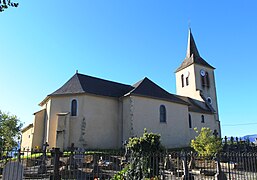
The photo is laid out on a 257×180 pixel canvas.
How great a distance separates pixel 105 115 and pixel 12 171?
51.4ft

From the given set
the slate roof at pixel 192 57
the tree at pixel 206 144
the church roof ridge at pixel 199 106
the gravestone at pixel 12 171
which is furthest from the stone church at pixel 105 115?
the gravestone at pixel 12 171

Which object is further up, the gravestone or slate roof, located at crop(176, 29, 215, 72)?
slate roof, located at crop(176, 29, 215, 72)

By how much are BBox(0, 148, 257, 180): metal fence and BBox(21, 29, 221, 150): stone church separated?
6.76 meters

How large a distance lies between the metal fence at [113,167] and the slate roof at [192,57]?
22523 mm

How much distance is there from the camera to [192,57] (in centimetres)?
3662

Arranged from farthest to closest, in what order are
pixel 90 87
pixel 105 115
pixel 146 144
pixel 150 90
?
1. pixel 150 90
2. pixel 90 87
3. pixel 105 115
4. pixel 146 144

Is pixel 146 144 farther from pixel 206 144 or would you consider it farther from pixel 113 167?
pixel 206 144

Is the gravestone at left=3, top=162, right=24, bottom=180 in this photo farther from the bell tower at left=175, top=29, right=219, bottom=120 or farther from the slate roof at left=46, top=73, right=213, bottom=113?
the bell tower at left=175, top=29, right=219, bottom=120

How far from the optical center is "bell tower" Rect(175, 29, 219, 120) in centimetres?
3478

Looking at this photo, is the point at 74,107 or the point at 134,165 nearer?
the point at 134,165

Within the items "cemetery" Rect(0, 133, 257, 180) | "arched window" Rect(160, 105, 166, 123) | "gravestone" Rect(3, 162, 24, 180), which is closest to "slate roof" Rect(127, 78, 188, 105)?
"arched window" Rect(160, 105, 166, 123)

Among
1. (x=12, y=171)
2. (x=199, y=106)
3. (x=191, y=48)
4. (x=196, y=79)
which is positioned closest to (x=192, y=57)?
(x=191, y=48)

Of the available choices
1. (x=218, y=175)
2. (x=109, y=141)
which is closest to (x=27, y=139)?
(x=109, y=141)

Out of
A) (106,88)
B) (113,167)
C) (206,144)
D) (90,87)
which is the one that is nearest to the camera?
(113,167)
